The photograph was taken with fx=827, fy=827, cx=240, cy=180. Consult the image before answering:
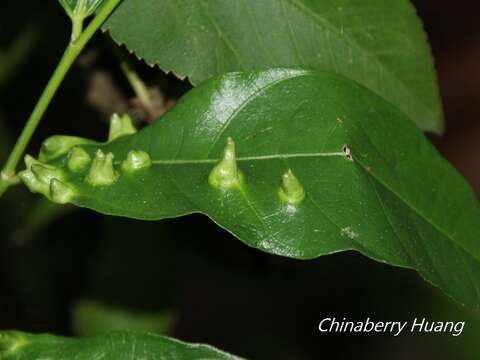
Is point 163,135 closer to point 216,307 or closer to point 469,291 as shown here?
point 469,291

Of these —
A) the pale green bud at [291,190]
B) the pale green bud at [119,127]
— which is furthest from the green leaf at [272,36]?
the pale green bud at [291,190]

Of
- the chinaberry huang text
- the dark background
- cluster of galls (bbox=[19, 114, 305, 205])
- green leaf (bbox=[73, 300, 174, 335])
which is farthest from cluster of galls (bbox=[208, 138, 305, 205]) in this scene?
the chinaberry huang text

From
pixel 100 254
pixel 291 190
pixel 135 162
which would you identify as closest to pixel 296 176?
Answer: pixel 291 190

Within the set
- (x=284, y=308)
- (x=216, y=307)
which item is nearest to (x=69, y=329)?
(x=284, y=308)

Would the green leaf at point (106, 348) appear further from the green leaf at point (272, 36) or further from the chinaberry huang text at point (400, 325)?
the chinaberry huang text at point (400, 325)

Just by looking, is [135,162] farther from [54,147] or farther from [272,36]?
[272,36]
